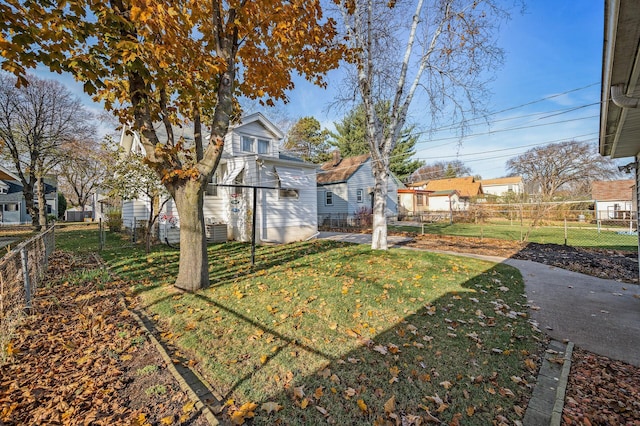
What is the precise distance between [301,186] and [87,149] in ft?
68.7

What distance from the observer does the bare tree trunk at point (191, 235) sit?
565 cm

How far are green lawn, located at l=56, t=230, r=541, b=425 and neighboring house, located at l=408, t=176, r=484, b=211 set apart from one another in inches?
1292

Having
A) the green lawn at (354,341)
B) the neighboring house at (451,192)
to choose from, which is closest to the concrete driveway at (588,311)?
the green lawn at (354,341)

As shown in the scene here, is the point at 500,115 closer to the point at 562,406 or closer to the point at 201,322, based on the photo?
the point at 562,406

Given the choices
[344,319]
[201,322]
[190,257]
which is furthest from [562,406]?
[190,257]

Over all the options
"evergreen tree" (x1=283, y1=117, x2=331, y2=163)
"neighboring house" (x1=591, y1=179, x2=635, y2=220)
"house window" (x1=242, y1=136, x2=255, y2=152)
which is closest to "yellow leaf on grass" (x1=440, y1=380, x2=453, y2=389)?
"house window" (x1=242, y1=136, x2=255, y2=152)

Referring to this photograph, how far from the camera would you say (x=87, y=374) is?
9.65ft

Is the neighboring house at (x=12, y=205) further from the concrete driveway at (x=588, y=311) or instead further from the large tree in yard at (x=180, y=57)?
the concrete driveway at (x=588, y=311)

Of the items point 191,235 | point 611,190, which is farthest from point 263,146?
point 611,190

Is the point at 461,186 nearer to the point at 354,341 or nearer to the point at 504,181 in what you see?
the point at 504,181

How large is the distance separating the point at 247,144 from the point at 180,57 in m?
10.5

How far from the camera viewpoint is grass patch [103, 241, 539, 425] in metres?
2.64

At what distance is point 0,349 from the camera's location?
10.3 ft

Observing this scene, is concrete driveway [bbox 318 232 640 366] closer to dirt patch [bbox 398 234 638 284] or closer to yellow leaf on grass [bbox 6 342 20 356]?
dirt patch [bbox 398 234 638 284]
